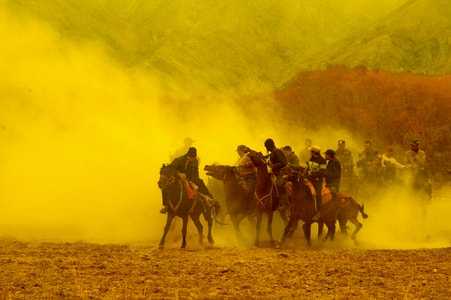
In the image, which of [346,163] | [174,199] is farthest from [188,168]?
[346,163]

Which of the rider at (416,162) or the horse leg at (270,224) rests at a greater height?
the rider at (416,162)

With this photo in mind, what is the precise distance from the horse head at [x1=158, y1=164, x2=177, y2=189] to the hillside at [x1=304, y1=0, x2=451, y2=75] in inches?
2388

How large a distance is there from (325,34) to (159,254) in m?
105

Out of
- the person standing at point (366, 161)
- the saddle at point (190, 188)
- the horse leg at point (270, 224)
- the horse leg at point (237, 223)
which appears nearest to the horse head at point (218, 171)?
the saddle at point (190, 188)

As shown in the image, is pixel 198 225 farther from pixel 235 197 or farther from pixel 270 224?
pixel 270 224

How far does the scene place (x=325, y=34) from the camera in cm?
11725

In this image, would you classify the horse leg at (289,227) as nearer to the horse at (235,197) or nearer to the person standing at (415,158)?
the horse at (235,197)

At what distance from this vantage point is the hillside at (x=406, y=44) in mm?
78500

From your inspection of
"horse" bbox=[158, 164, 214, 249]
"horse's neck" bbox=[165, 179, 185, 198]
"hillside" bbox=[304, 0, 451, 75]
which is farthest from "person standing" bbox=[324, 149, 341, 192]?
"hillside" bbox=[304, 0, 451, 75]

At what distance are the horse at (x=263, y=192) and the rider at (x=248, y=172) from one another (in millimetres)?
209

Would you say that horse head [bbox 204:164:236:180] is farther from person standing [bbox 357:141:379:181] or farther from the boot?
person standing [bbox 357:141:379:181]

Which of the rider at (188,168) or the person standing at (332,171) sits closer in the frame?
the rider at (188,168)

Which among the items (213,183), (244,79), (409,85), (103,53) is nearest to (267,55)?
(244,79)

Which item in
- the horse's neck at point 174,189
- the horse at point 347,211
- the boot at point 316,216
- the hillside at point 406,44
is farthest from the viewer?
the hillside at point 406,44
